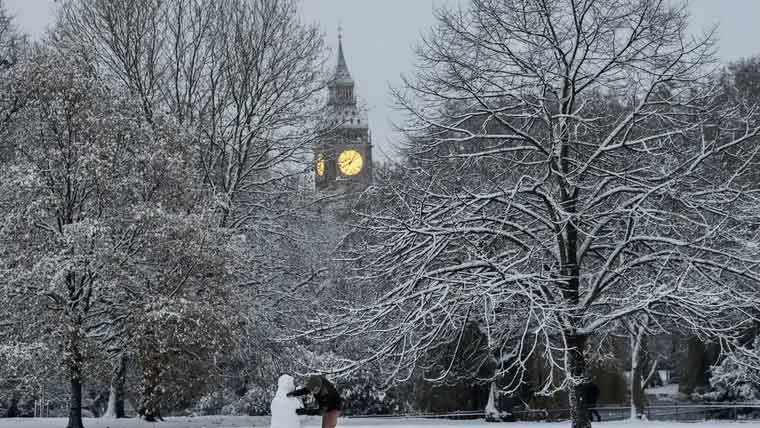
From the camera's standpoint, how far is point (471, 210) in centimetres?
1789

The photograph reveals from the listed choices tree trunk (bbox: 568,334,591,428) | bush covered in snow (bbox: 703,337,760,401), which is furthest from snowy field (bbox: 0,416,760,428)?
bush covered in snow (bbox: 703,337,760,401)

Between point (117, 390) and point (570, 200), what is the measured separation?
52.3 feet

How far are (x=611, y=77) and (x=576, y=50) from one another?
1.37 m

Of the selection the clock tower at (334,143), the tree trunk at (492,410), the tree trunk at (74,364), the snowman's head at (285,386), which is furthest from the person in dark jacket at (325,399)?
the clock tower at (334,143)

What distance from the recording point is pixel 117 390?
27203 millimetres

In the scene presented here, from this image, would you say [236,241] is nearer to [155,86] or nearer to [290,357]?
[290,357]

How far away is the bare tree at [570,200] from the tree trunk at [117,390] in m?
7.87

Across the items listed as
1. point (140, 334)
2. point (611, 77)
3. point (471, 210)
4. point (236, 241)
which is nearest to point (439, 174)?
point (471, 210)

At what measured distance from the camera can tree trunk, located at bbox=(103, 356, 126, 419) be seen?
915 inches

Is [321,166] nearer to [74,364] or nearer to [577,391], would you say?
[74,364]

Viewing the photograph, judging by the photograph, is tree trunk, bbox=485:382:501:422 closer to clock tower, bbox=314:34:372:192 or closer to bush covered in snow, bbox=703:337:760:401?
bush covered in snow, bbox=703:337:760:401

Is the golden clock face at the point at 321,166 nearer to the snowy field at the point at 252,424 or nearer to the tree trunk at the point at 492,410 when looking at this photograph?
the snowy field at the point at 252,424

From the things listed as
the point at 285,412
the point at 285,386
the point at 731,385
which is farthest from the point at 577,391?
the point at 731,385

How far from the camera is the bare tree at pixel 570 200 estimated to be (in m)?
16.1
